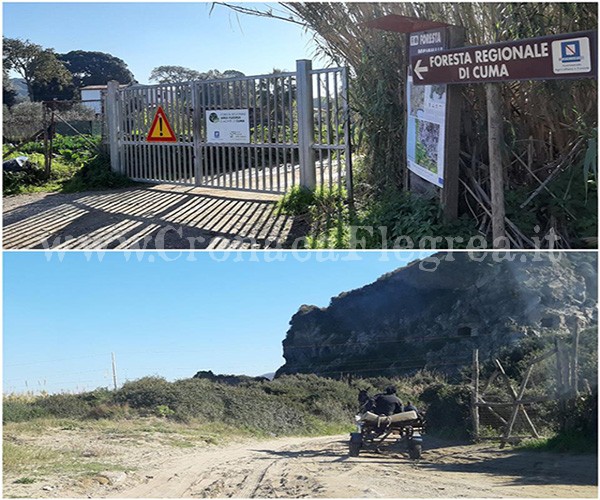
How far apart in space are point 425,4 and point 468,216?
8.54 feet

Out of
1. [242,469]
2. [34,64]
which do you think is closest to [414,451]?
[242,469]

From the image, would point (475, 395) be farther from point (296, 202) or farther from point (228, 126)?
point (228, 126)

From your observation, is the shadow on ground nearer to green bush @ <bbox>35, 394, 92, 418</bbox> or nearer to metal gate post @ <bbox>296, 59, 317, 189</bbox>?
metal gate post @ <bbox>296, 59, 317, 189</bbox>

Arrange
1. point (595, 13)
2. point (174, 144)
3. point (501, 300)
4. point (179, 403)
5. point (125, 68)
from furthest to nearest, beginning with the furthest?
point (125, 68), point (174, 144), point (501, 300), point (179, 403), point (595, 13)

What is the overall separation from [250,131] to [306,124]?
145 cm

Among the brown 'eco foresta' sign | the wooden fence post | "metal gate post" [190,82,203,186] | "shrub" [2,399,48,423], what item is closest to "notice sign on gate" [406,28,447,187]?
the brown 'eco foresta' sign

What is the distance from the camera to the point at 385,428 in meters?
8.61

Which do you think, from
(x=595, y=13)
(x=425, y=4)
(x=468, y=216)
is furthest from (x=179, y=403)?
(x=595, y=13)

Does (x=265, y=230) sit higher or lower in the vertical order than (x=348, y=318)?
higher

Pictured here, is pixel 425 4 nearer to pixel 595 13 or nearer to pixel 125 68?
pixel 595 13

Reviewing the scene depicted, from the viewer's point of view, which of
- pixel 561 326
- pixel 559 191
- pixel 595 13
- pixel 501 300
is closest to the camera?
pixel 595 13

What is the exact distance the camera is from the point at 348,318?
37.5 ft

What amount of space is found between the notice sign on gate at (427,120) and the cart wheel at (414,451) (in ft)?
10.0

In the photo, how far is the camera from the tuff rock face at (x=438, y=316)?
10211 mm
